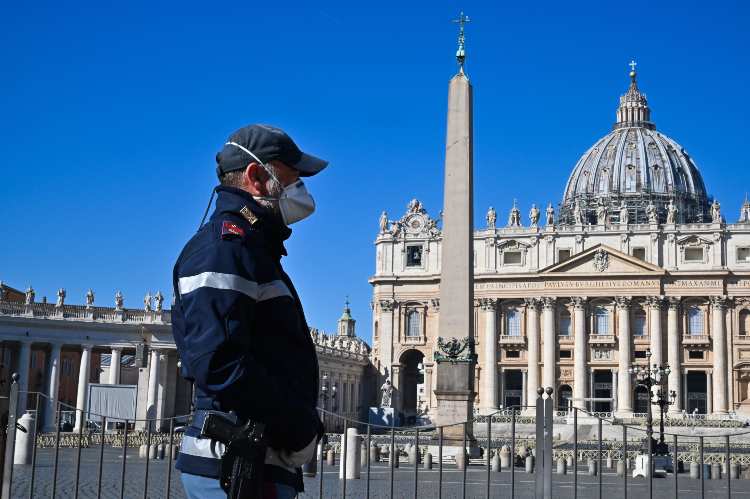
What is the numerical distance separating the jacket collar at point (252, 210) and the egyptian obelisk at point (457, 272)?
18.7 metres

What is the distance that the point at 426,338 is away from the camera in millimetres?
72062

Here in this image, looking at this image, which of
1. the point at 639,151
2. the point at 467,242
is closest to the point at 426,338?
the point at 639,151

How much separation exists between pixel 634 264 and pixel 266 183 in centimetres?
6571

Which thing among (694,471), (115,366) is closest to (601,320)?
(115,366)

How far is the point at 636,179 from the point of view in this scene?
290 feet

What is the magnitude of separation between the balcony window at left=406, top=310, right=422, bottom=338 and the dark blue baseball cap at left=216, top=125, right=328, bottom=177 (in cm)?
6899

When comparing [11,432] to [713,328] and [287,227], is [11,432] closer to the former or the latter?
[287,227]

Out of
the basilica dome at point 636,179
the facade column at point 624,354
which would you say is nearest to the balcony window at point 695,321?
the facade column at point 624,354

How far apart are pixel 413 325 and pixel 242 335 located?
70.0 metres

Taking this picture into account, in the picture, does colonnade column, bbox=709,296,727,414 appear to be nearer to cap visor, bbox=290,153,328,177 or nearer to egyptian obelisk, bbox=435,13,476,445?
egyptian obelisk, bbox=435,13,476,445

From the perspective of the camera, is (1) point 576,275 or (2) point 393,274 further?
(2) point 393,274

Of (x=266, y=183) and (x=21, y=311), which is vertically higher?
(x=21, y=311)

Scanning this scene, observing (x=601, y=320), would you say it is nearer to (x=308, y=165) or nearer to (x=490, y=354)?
(x=490, y=354)

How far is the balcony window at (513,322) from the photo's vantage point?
69875 millimetres
